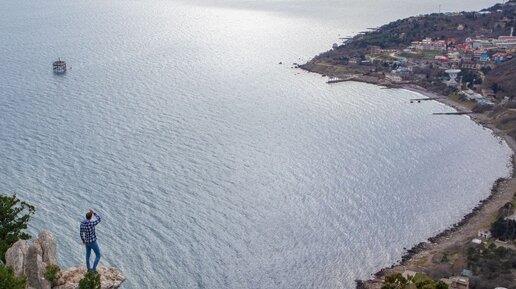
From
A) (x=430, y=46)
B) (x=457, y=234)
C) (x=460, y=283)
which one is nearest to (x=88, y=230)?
(x=460, y=283)

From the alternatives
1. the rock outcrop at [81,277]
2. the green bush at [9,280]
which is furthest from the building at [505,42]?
the green bush at [9,280]

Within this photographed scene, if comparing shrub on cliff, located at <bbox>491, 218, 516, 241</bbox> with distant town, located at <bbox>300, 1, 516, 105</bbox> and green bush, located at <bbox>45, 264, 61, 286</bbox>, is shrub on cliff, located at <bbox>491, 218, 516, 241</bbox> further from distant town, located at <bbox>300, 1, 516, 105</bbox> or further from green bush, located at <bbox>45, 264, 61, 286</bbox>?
distant town, located at <bbox>300, 1, 516, 105</bbox>

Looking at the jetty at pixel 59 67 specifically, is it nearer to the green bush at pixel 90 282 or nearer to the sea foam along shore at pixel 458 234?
the sea foam along shore at pixel 458 234

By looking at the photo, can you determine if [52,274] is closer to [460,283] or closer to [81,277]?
[81,277]

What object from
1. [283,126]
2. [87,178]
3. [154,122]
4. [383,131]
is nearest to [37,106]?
[154,122]

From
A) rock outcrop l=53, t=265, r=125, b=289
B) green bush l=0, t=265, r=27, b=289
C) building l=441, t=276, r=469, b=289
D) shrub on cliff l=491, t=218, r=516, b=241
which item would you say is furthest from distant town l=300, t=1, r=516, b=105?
green bush l=0, t=265, r=27, b=289

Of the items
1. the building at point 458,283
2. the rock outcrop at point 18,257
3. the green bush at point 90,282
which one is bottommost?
the building at point 458,283

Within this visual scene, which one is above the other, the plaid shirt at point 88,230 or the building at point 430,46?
the building at point 430,46
